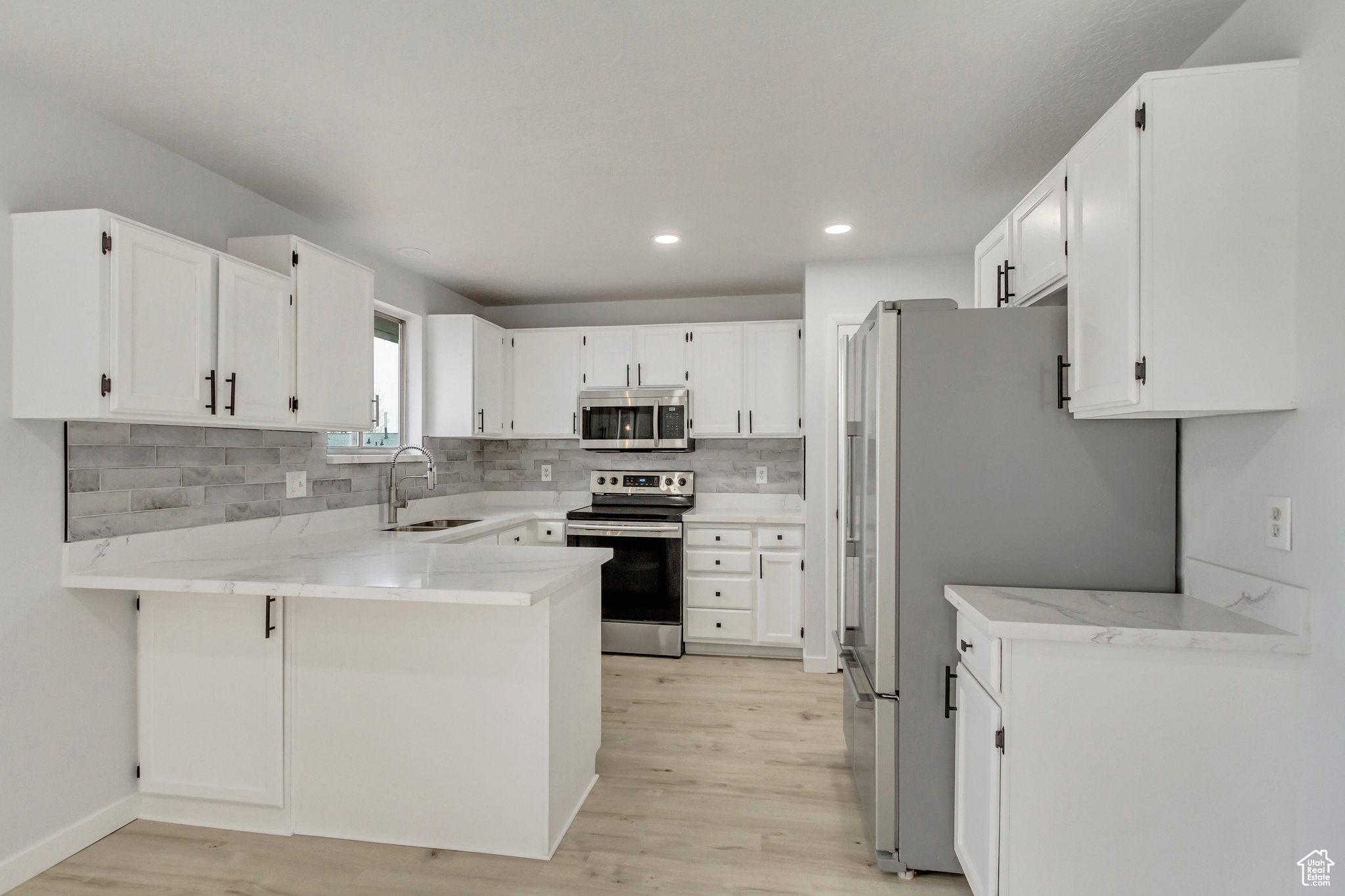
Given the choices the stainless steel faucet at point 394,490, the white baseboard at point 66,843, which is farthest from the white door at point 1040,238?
the white baseboard at point 66,843

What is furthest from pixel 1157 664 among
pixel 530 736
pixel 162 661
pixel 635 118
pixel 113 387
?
A: pixel 162 661

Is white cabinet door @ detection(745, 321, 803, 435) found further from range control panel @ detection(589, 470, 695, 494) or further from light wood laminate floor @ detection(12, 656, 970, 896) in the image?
light wood laminate floor @ detection(12, 656, 970, 896)

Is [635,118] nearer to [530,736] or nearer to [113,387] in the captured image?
[113,387]

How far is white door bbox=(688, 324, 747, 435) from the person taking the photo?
14.7 ft

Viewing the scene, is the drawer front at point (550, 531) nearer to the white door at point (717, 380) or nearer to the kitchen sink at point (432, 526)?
the kitchen sink at point (432, 526)

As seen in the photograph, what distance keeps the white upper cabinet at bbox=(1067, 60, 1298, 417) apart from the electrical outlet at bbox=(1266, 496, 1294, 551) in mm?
223

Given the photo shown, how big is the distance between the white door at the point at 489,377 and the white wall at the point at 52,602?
1991 mm

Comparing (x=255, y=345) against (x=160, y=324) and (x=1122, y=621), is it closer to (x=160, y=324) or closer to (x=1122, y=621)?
(x=160, y=324)

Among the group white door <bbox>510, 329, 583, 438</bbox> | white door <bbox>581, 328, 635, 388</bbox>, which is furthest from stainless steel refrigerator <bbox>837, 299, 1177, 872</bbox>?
white door <bbox>510, 329, 583, 438</bbox>

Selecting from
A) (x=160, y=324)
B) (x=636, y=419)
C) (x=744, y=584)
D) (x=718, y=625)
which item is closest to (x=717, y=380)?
(x=636, y=419)

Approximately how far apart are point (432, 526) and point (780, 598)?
215 cm

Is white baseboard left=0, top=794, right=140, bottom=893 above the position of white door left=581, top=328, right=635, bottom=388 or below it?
below

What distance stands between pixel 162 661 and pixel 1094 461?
3.10 meters

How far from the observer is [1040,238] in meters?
2.13
